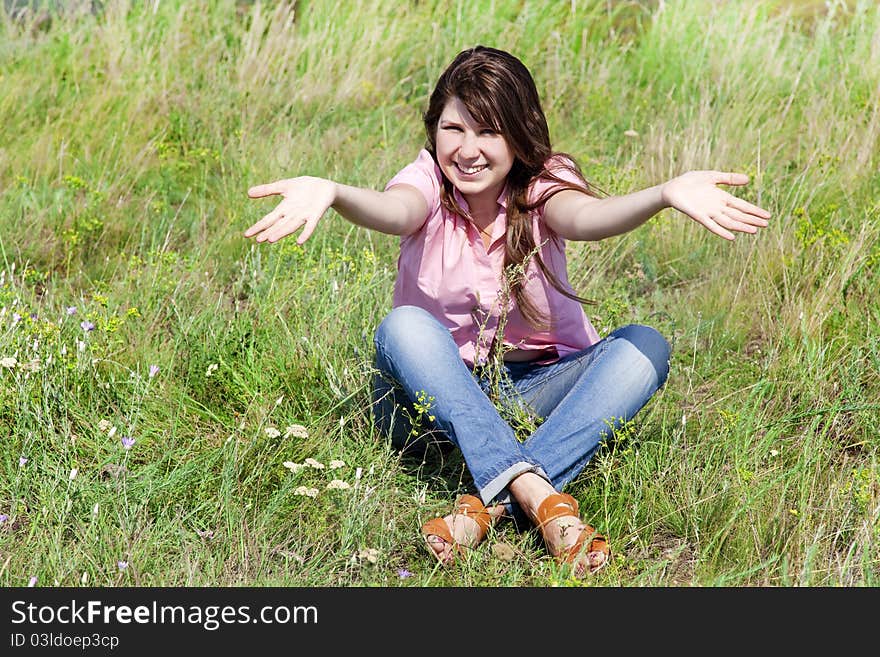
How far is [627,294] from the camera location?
3.74 m

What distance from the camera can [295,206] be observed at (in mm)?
2395

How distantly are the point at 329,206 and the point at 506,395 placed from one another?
0.83 metres

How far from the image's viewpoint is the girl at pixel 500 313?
266cm

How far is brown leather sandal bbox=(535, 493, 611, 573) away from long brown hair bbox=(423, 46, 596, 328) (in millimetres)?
578

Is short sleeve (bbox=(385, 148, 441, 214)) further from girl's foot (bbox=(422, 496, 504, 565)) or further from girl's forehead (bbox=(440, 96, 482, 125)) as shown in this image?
girl's foot (bbox=(422, 496, 504, 565))

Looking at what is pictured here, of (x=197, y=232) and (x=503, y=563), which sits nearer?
(x=503, y=563)

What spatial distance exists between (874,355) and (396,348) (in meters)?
1.47

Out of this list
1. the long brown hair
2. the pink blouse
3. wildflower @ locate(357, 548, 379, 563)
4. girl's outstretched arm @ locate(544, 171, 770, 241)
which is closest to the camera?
girl's outstretched arm @ locate(544, 171, 770, 241)

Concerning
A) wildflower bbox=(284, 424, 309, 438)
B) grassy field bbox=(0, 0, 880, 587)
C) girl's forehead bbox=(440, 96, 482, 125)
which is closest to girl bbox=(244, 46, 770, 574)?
girl's forehead bbox=(440, 96, 482, 125)

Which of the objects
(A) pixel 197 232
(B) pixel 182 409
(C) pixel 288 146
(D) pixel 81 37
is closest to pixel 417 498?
(B) pixel 182 409

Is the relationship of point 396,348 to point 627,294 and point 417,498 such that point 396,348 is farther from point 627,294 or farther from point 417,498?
point 627,294

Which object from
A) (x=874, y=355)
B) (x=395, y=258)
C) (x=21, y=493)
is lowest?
(x=21, y=493)

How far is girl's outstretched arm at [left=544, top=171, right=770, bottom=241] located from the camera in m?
2.39

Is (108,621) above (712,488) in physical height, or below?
below
